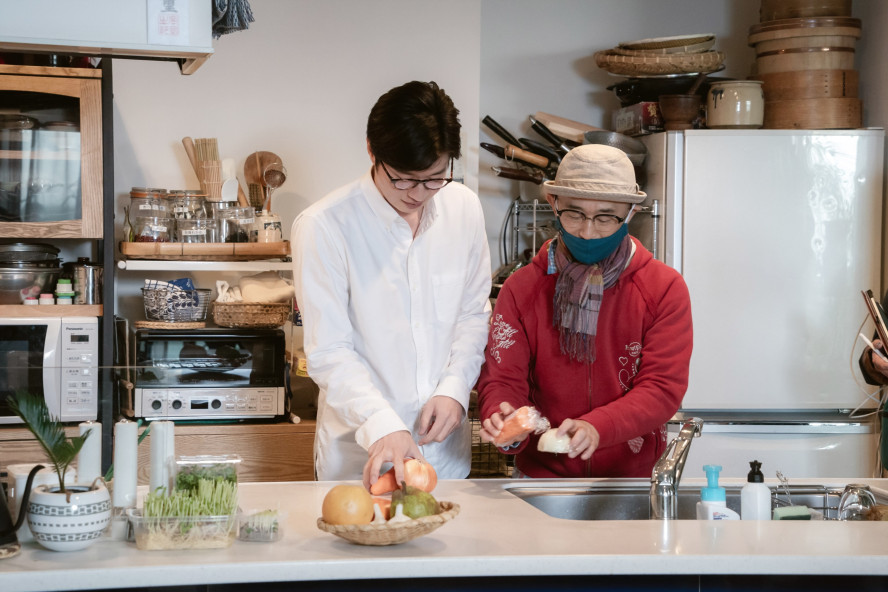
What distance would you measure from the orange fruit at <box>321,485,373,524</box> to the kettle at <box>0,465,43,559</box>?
18.0 inches

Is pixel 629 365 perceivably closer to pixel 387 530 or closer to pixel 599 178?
pixel 599 178

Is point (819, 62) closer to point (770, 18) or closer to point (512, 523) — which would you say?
point (770, 18)

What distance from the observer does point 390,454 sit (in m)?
1.84

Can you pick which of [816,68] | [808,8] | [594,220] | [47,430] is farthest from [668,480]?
[808,8]

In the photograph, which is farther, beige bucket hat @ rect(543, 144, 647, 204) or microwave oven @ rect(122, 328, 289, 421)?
microwave oven @ rect(122, 328, 289, 421)

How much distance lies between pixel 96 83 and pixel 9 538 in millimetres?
1906

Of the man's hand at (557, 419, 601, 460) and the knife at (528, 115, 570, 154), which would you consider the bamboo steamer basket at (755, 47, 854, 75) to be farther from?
the man's hand at (557, 419, 601, 460)

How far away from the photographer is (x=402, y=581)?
1497mm

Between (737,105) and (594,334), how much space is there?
6.01 feet

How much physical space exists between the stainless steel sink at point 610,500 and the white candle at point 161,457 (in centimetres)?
72

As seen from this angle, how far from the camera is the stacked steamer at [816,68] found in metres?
3.67

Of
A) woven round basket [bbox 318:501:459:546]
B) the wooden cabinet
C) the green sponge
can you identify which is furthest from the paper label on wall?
the wooden cabinet

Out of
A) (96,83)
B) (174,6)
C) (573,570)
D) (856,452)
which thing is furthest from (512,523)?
(856,452)

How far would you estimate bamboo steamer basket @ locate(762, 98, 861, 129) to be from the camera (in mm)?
3672
